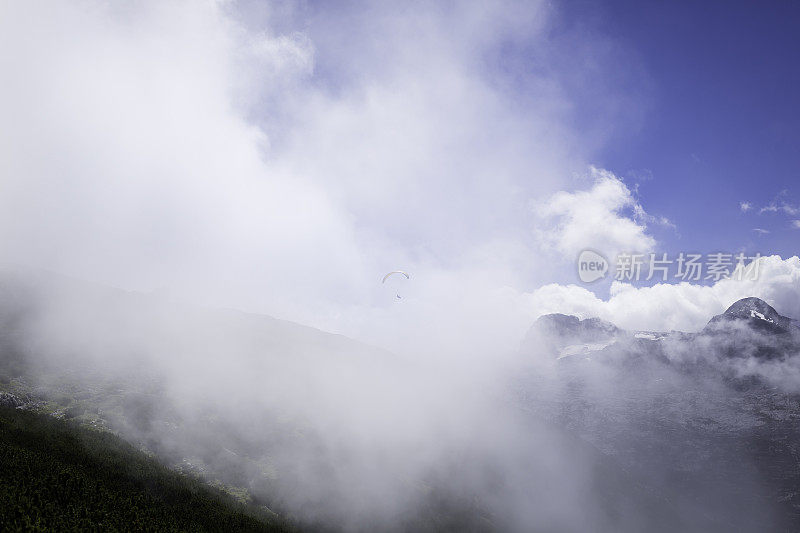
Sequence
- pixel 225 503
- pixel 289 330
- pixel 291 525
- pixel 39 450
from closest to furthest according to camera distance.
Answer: pixel 39 450
pixel 225 503
pixel 291 525
pixel 289 330

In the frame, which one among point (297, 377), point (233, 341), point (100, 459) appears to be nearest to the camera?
point (100, 459)

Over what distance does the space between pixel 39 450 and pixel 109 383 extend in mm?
51717

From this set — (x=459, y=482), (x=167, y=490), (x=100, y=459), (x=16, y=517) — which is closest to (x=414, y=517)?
(x=459, y=482)

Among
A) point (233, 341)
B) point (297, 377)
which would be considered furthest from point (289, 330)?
point (297, 377)

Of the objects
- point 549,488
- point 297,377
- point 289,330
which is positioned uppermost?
point 289,330

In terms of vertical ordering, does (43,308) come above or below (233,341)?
below

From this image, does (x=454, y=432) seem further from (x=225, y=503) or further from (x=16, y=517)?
(x=16, y=517)

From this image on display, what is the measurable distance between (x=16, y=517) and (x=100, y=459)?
28.1 meters

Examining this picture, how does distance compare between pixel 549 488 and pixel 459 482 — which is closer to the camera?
pixel 459 482

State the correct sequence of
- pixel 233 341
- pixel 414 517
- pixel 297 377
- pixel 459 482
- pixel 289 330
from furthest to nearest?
pixel 289 330 < pixel 233 341 < pixel 297 377 < pixel 459 482 < pixel 414 517

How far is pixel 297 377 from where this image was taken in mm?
141500

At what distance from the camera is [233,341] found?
5945 inches

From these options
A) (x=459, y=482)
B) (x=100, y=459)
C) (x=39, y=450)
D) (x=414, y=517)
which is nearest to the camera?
(x=39, y=450)

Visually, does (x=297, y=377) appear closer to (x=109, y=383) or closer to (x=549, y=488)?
(x=109, y=383)
